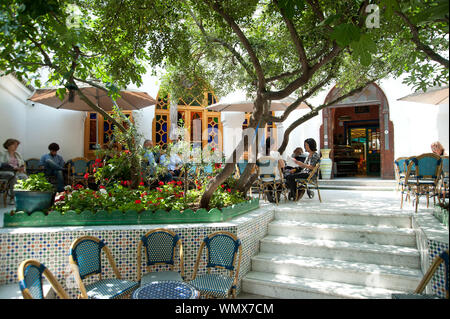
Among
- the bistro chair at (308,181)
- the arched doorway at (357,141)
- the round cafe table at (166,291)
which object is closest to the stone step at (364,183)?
the arched doorway at (357,141)

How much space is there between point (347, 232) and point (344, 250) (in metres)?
0.38

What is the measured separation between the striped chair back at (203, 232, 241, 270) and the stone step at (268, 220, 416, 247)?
4.63 ft

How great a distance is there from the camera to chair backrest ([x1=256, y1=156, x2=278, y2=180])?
5883mm

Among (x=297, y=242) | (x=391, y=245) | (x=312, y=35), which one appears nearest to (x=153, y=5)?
(x=312, y=35)

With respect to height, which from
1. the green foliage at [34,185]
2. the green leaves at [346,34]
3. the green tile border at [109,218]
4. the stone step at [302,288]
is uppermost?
the green leaves at [346,34]

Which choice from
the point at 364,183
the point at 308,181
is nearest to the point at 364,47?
the point at 308,181

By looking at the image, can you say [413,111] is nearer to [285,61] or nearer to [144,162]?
[285,61]

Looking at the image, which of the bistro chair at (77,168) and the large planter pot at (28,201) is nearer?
the large planter pot at (28,201)

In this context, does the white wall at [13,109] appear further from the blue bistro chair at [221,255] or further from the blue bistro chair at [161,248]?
the blue bistro chair at [221,255]

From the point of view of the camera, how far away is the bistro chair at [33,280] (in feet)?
6.28

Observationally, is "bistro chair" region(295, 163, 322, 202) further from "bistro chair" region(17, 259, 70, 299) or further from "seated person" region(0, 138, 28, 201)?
"seated person" region(0, 138, 28, 201)

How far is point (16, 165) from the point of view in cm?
617
